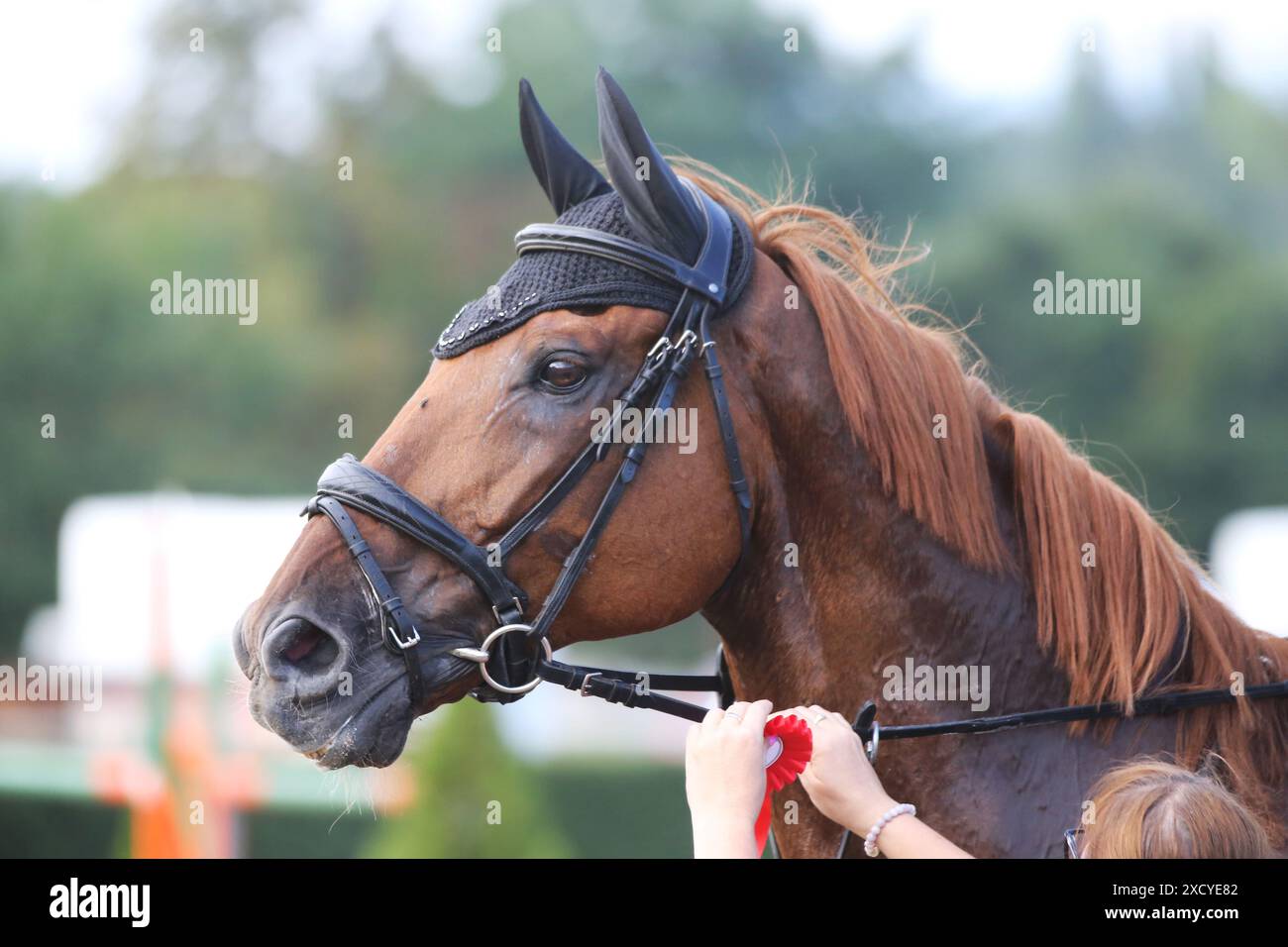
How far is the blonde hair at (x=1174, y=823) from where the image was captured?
2.25m

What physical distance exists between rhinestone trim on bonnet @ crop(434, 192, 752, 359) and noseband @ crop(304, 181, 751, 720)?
3 cm

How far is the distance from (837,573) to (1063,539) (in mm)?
513

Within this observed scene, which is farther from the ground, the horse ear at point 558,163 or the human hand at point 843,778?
the horse ear at point 558,163

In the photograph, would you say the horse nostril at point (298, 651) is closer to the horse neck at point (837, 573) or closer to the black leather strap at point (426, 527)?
the black leather strap at point (426, 527)

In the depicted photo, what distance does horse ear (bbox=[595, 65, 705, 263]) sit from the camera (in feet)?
8.70

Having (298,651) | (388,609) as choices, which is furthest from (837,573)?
(298,651)

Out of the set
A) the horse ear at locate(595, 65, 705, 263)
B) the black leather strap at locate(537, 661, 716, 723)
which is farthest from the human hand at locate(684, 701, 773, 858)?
the horse ear at locate(595, 65, 705, 263)

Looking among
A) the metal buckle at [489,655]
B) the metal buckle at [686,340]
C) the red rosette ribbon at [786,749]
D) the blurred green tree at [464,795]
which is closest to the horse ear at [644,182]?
the metal buckle at [686,340]

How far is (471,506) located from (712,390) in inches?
22.9

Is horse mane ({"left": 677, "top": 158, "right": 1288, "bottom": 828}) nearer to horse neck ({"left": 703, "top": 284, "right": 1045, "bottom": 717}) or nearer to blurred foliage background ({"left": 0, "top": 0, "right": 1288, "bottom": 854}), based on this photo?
horse neck ({"left": 703, "top": 284, "right": 1045, "bottom": 717})

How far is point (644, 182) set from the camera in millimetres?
2707
